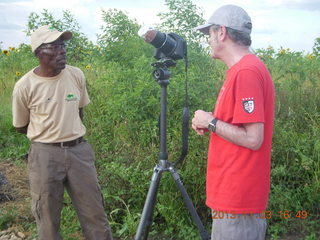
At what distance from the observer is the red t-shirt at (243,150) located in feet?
6.85

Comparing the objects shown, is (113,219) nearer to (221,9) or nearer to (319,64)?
(221,9)

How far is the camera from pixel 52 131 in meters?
3.22

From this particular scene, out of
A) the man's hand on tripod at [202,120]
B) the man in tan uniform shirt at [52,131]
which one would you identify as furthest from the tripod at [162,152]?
the man in tan uniform shirt at [52,131]

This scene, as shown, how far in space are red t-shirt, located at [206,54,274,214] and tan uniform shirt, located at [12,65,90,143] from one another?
1.36 meters

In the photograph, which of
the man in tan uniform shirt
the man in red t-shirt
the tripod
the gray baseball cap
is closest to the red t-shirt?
the man in red t-shirt

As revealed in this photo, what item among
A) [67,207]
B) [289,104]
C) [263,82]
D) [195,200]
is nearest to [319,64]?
[289,104]

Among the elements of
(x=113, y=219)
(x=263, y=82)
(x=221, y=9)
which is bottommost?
(x=113, y=219)

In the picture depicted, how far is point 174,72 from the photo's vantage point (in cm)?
471

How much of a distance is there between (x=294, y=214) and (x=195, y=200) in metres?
0.97

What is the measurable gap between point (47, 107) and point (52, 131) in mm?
181

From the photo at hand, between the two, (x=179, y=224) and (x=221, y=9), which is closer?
(x=221, y=9)

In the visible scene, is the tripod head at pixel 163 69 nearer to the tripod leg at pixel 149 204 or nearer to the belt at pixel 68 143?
the tripod leg at pixel 149 204

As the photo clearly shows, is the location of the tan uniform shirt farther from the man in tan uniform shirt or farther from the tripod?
the tripod

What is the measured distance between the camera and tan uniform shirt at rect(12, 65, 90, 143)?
3.22 metres
